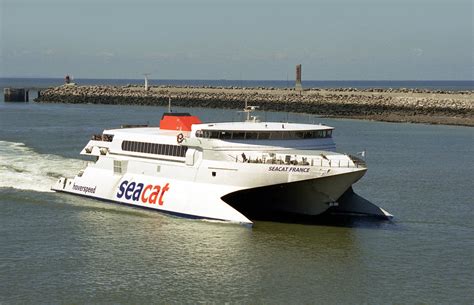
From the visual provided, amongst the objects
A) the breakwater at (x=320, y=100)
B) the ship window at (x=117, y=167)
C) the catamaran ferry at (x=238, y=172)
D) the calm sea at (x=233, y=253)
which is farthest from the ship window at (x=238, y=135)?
the breakwater at (x=320, y=100)

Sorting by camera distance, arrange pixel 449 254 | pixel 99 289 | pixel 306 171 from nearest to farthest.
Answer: pixel 99 289, pixel 449 254, pixel 306 171

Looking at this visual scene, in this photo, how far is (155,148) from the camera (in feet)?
109

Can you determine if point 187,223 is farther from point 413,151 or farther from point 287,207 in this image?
point 413,151

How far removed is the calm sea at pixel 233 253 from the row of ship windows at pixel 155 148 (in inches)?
103

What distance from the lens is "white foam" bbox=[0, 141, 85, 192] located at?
130 feet

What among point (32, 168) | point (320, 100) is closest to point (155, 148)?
point (32, 168)

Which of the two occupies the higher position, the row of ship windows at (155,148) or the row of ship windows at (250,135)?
the row of ship windows at (250,135)

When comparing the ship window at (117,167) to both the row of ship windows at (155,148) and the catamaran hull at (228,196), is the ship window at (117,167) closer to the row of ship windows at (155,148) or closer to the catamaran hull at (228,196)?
the catamaran hull at (228,196)

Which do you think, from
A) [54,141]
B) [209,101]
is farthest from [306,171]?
[209,101]

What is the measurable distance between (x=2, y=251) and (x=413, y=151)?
3677 centimetres

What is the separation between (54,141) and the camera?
193ft

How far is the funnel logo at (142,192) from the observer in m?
32.2

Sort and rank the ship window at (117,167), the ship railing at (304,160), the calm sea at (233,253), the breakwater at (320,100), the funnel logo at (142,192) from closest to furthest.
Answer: the calm sea at (233,253) < the ship railing at (304,160) < the funnel logo at (142,192) < the ship window at (117,167) < the breakwater at (320,100)

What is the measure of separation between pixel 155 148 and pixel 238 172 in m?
5.10
